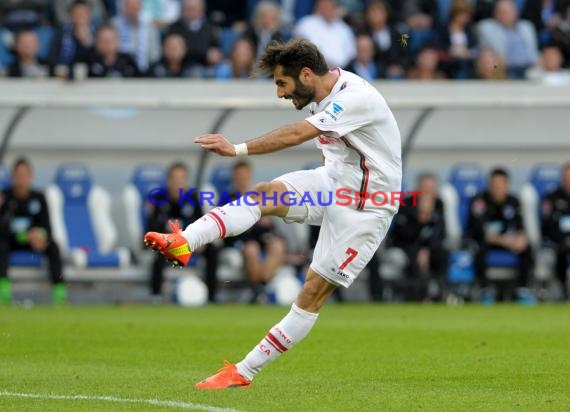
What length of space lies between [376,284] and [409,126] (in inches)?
105

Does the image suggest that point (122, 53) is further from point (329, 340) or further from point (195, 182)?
point (329, 340)

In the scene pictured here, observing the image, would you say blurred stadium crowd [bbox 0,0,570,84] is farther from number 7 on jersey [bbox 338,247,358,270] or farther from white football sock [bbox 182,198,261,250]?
white football sock [bbox 182,198,261,250]

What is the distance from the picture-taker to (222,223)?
8672mm

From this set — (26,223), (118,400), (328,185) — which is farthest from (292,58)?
(26,223)

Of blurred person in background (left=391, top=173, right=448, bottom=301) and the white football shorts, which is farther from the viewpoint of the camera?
blurred person in background (left=391, top=173, right=448, bottom=301)

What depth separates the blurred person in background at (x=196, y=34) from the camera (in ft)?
69.2

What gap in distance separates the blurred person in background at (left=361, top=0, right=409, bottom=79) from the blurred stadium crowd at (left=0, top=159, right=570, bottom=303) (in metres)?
2.29

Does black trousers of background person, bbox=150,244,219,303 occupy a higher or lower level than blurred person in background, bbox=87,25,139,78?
lower

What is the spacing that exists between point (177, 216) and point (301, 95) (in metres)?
10.2

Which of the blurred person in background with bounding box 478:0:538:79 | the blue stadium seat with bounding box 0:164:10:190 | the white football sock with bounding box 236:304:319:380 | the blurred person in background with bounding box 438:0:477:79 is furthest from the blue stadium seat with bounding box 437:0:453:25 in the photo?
the white football sock with bounding box 236:304:319:380

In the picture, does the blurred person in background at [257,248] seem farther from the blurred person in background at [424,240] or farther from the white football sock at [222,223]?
the white football sock at [222,223]

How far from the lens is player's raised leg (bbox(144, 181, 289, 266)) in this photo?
834cm

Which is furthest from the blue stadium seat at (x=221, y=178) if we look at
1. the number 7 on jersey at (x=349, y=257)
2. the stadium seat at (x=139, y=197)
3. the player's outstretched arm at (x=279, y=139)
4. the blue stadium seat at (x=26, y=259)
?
the player's outstretched arm at (x=279, y=139)

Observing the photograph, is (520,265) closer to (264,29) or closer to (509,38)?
(509,38)
